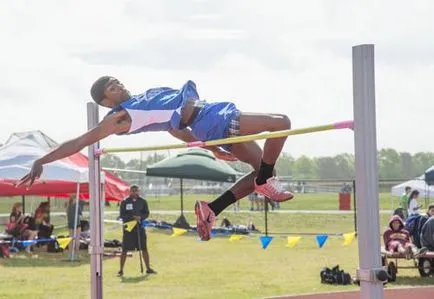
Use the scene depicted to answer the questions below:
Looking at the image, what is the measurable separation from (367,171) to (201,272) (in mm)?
7507

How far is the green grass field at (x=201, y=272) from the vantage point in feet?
Result: 28.6

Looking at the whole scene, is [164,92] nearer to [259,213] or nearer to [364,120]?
[364,120]

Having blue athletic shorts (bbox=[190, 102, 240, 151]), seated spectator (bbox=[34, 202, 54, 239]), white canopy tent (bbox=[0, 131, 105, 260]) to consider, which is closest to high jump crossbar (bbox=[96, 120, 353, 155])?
blue athletic shorts (bbox=[190, 102, 240, 151])

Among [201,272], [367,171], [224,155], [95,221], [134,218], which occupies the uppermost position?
[224,155]

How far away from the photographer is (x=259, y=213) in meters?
27.2

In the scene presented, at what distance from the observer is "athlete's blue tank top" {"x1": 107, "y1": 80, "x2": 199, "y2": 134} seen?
4211 millimetres

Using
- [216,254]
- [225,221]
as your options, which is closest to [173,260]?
[216,254]

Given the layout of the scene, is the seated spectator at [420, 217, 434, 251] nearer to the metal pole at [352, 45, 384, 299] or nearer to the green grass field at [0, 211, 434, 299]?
the green grass field at [0, 211, 434, 299]

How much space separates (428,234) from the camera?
9805 millimetres

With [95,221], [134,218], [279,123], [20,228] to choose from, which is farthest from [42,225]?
[279,123]

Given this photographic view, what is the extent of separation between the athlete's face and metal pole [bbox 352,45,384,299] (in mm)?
1647

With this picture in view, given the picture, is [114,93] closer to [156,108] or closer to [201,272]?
[156,108]

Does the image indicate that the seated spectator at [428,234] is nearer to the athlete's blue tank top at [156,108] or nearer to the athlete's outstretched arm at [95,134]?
the athlete's blue tank top at [156,108]

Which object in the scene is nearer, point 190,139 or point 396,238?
point 190,139
